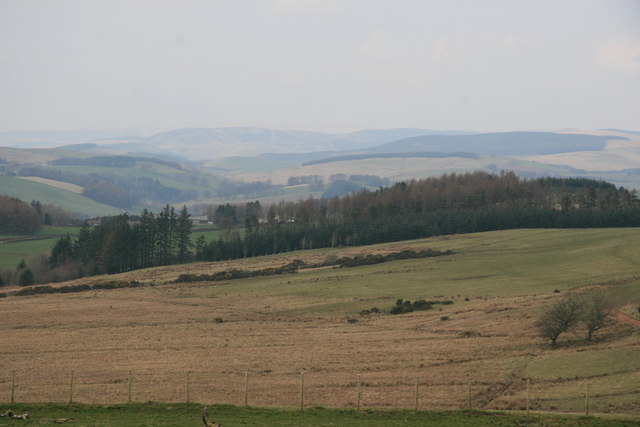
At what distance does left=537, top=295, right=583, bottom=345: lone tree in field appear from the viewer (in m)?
51.2

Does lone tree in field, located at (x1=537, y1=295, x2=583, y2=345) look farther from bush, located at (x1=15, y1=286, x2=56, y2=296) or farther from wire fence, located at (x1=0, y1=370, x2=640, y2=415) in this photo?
bush, located at (x1=15, y1=286, x2=56, y2=296)

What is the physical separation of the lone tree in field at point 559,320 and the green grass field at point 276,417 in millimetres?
20518

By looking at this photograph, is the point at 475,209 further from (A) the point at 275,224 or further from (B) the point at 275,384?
(B) the point at 275,384

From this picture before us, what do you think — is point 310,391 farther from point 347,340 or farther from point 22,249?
point 22,249

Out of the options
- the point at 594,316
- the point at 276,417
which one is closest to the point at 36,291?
the point at 594,316

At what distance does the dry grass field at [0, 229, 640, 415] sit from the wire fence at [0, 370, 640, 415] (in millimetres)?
127

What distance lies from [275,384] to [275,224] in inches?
5221

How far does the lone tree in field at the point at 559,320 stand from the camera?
5125cm

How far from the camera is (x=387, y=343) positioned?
181 ft

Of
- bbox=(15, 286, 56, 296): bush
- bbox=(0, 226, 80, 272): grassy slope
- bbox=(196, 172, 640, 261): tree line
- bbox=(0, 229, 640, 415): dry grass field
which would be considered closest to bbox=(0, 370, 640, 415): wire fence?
bbox=(0, 229, 640, 415): dry grass field

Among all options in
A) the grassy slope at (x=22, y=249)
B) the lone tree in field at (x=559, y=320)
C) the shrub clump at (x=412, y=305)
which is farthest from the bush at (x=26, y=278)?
the lone tree in field at (x=559, y=320)

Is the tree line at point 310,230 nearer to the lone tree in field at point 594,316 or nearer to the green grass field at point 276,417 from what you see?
the lone tree in field at point 594,316

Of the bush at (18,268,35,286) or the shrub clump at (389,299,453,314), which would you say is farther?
the bush at (18,268,35,286)

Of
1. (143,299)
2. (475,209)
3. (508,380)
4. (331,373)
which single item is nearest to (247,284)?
(143,299)
